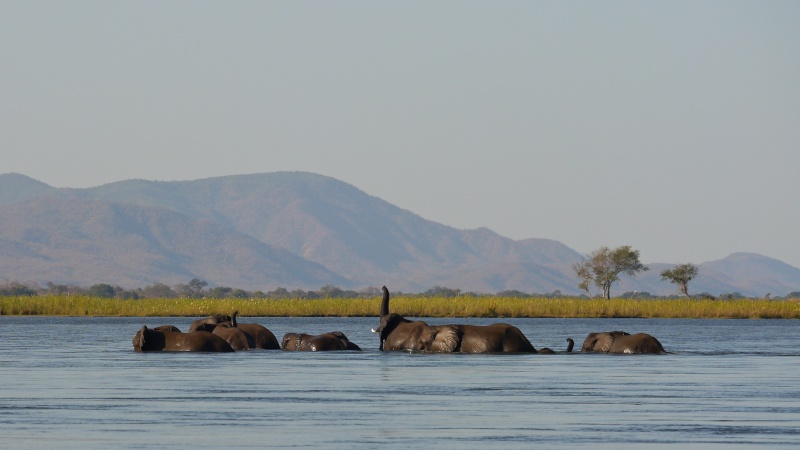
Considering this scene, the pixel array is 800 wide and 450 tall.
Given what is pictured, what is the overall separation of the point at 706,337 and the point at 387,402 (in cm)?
3876

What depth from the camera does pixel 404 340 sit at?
1630 inches

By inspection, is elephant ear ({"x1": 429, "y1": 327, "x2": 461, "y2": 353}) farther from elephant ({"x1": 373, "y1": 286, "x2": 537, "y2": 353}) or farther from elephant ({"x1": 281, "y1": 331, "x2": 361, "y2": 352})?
elephant ({"x1": 281, "y1": 331, "x2": 361, "y2": 352})

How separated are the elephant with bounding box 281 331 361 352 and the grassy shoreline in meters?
49.5

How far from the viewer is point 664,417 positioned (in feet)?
74.9

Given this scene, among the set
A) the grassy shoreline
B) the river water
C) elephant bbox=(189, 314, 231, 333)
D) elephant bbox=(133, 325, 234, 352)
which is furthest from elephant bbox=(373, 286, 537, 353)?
the grassy shoreline

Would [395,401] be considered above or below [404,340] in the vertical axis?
below

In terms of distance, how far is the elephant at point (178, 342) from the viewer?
41.0 meters

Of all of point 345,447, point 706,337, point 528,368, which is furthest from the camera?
point 706,337

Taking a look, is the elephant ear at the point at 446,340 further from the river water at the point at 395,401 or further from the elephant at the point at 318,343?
the elephant at the point at 318,343

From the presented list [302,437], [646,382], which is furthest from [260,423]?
[646,382]

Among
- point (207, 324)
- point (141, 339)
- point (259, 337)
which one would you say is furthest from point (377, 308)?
point (141, 339)

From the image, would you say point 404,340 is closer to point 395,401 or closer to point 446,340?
point 446,340

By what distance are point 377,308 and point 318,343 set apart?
55.9 meters

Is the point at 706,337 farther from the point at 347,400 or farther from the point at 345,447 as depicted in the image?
the point at 345,447
